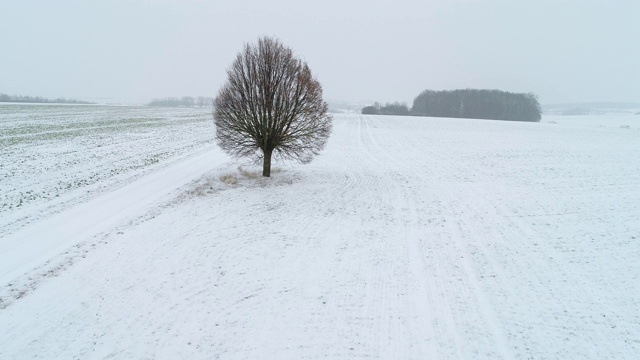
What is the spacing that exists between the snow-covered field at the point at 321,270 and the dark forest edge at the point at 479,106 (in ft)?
334

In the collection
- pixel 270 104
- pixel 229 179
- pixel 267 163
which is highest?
pixel 270 104

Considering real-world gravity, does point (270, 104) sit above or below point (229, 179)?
above

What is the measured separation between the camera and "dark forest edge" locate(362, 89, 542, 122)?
375 ft

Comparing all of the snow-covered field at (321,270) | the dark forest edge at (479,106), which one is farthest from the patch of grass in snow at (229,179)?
the dark forest edge at (479,106)

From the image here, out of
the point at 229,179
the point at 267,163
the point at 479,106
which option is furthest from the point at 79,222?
the point at 479,106

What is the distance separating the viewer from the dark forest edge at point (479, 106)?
114 meters

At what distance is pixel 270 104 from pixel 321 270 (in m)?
11.4

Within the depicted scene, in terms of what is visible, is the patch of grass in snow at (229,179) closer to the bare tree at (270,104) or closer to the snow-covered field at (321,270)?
the snow-covered field at (321,270)

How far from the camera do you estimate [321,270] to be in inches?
431

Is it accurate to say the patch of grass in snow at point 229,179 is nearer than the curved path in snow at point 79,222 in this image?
No

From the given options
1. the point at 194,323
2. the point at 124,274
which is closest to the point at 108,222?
the point at 124,274

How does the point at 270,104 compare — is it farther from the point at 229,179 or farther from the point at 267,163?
the point at 229,179

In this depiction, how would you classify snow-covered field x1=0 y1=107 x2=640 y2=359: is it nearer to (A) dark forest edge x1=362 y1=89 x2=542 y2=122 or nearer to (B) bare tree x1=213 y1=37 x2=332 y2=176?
(B) bare tree x1=213 y1=37 x2=332 y2=176

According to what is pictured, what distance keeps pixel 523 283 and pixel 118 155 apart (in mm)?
27400
